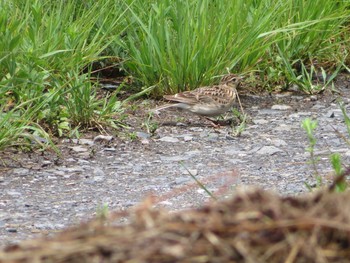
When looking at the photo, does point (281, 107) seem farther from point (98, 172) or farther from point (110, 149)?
point (98, 172)

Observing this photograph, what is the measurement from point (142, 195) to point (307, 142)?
1.89 metres

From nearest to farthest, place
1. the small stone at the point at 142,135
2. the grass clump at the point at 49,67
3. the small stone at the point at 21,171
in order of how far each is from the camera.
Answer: the small stone at the point at 21,171 → the grass clump at the point at 49,67 → the small stone at the point at 142,135

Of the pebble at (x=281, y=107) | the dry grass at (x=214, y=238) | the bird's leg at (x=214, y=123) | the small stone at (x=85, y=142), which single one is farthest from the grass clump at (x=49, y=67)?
the dry grass at (x=214, y=238)

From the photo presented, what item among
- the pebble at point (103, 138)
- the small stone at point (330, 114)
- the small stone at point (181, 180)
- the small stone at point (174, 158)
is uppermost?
the small stone at point (181, 180)

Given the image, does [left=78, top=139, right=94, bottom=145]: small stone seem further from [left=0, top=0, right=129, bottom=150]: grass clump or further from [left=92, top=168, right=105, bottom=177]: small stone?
[left=92, top=168, right=105, bottom=177]: small stone

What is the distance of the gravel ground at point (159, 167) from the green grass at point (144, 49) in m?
0.28

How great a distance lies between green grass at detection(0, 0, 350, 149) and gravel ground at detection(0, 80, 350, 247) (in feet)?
0.90

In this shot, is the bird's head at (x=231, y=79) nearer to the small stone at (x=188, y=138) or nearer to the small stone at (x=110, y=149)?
the small stone at (x=188, y=138)

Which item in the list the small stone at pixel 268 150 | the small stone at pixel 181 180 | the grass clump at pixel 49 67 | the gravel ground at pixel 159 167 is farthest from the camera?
the small stone at pixel 268 150

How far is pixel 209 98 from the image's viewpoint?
7.90m

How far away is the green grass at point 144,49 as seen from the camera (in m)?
6.98

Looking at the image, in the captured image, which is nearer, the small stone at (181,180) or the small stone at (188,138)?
the small stone at (181,180)

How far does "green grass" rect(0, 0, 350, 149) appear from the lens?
698cm

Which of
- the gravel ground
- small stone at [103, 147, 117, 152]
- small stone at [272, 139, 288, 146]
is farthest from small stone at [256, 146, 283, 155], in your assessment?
small stone at [103, 147, 117, 152]
